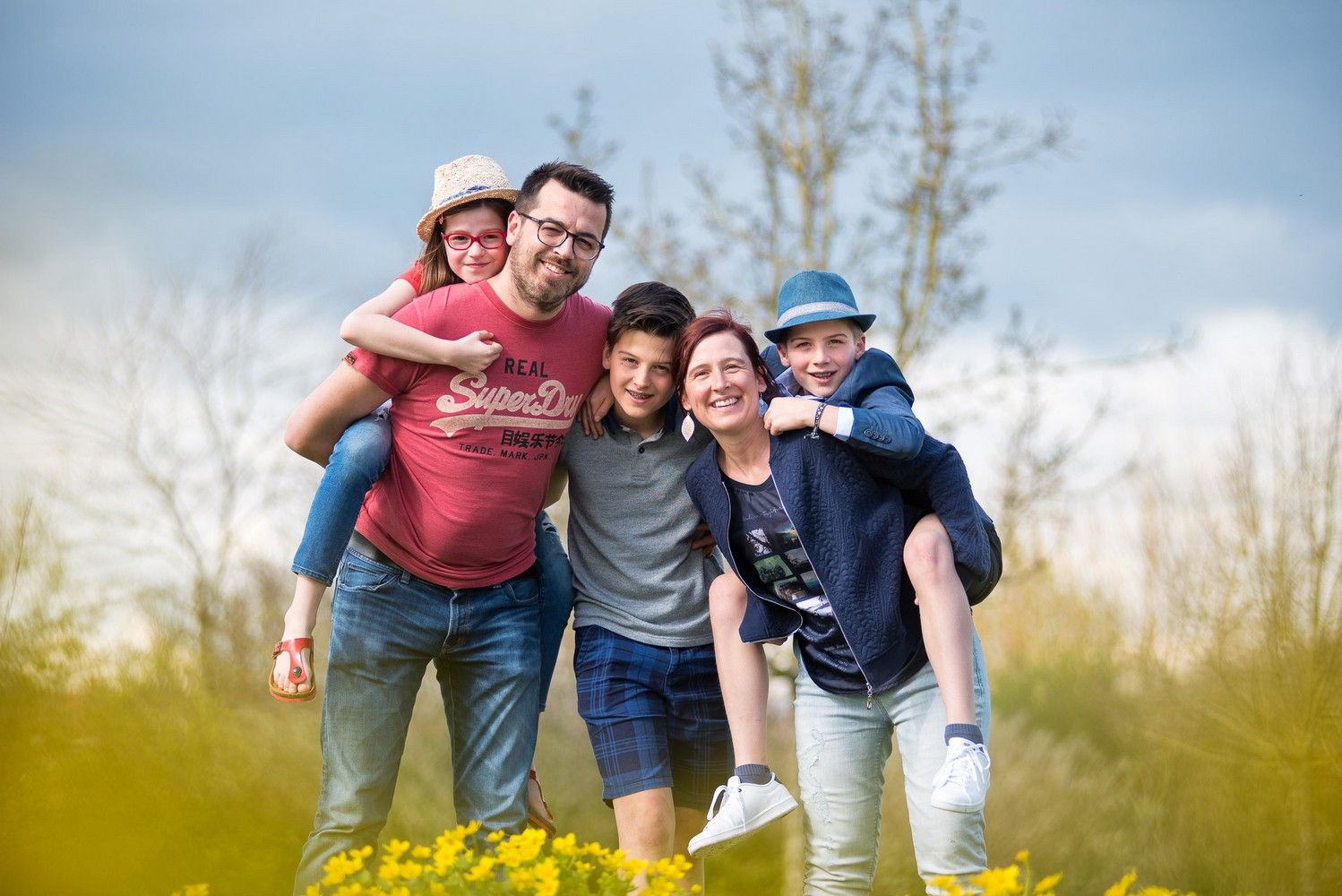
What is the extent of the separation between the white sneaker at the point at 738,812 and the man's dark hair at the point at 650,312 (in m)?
1.36

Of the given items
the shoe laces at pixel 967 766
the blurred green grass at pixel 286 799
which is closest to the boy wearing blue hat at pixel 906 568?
the shoe laces at pixel 967 766

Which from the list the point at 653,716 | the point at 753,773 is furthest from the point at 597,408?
the point at 753,773

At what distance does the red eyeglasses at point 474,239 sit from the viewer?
3561mm

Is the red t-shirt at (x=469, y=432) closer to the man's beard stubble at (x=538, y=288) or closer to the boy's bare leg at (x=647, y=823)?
the man's beard stubble at (x=538, y=288)

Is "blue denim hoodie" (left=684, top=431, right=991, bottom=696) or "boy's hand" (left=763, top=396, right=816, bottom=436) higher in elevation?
"boy's hand" (left=763, top=396, right=816, bottom=436)

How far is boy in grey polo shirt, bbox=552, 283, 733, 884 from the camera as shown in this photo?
3393 millimetres

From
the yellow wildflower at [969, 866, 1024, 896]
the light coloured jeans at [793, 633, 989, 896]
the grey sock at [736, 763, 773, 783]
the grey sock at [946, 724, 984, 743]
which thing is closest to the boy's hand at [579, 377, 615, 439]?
the light coloured jeans at [793, 633, 989, 896]

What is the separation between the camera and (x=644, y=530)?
3525 millimetres

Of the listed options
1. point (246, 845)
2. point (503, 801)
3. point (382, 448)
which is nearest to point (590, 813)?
point (246, 845)

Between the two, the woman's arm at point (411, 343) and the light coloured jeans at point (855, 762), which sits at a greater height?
the woman's arm at point (411, 343)

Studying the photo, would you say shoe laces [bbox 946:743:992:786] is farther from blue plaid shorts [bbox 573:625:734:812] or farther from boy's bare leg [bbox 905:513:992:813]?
blue plaid shorts [bbox 573:625:734:812]

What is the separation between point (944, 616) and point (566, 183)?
169cm

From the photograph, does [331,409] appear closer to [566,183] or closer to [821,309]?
[566,183]

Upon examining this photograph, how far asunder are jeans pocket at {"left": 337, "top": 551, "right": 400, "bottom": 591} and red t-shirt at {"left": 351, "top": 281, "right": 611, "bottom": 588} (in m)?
0.05
